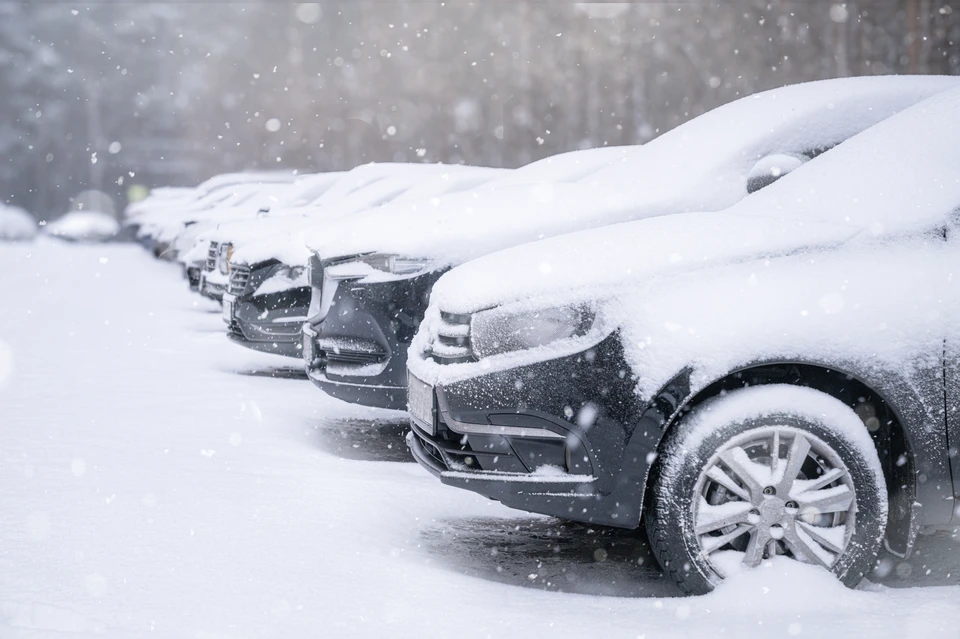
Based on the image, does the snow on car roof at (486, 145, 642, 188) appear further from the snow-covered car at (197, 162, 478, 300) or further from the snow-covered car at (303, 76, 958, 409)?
the snow-covered car at (197, 162, 478, 300)

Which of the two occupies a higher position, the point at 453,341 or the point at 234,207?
the point at 453,341

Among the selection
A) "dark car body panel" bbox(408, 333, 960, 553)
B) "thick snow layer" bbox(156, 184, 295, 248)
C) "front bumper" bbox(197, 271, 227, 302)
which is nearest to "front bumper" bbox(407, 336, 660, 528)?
"dark car body panel" bbox(408, 333, 960, 553)

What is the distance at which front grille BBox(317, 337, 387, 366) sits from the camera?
554 cm

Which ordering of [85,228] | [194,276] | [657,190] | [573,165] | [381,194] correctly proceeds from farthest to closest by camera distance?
[85,228], [194,276], [381,194], [573,165], [657,190]

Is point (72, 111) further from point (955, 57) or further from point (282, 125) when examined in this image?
point (955, 57)

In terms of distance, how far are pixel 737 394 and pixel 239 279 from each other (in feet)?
18.2

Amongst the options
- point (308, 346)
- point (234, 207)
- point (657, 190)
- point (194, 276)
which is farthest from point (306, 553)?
point (234, 207)

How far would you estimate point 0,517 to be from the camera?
443 cm

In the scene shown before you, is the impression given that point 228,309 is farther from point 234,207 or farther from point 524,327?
point 234,207

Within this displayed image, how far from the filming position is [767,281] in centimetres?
350

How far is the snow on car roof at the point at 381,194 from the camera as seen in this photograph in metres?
8.20

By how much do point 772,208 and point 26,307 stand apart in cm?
1129

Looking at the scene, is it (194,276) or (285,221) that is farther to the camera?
(194,276)

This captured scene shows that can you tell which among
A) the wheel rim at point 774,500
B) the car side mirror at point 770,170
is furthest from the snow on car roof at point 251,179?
the wheel rim at point 774,500
